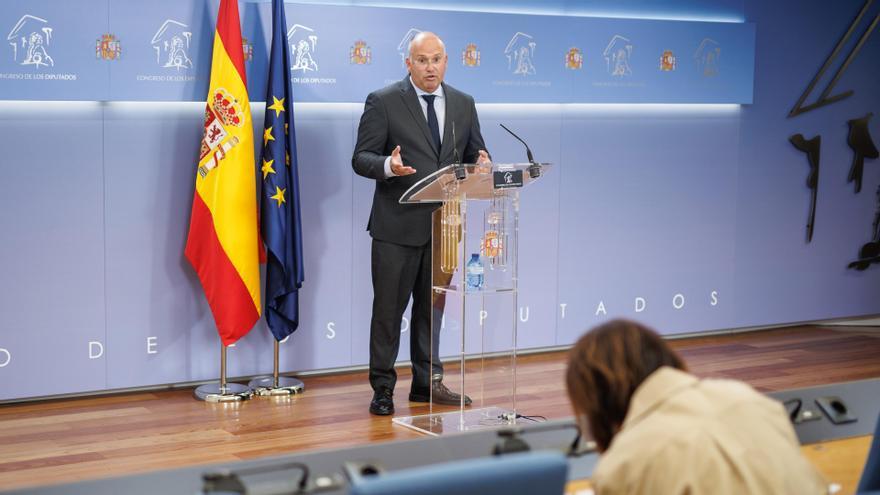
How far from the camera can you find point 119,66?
19.9 feet

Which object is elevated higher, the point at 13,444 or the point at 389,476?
the point at 389,476

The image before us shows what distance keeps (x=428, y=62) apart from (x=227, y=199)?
4.48 ft

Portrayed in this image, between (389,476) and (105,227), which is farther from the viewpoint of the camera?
(105,227)

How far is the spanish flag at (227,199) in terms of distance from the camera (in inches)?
239

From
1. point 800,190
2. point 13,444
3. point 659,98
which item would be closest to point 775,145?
point 800,190

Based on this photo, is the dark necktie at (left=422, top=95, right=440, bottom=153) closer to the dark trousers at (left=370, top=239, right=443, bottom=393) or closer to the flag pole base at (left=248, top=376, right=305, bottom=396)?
the dark trousers at (left=370, top=239, right=443, bottom=393)

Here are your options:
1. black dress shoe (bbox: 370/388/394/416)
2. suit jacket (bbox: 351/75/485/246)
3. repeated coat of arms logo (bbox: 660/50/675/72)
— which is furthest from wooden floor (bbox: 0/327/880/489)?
repeated coat of arms logo (bbox: 660/50/675/72)

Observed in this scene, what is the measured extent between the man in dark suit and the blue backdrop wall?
942mm

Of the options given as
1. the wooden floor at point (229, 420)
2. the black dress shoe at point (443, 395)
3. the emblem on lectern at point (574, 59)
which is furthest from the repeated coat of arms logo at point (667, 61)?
the black dress shoe at point (443, 395)

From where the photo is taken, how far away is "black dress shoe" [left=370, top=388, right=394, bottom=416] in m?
5.88

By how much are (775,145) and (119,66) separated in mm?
4816

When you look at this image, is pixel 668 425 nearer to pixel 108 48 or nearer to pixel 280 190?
pixel 280 190

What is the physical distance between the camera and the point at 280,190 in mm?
6242

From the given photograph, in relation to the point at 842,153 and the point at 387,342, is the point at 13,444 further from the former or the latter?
the point at 842,153
